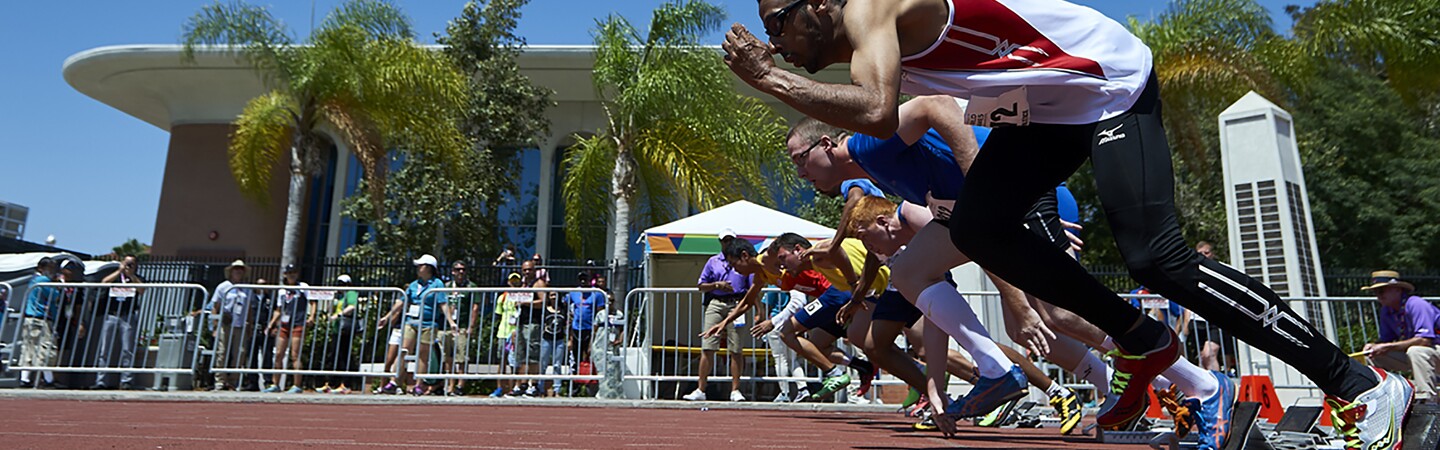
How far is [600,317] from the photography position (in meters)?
11.1

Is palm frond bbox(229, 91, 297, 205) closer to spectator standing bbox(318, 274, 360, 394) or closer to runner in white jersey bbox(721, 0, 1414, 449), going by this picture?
spectator standing bbox(318, 274, 360, 394)

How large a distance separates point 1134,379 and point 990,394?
1.16 metres

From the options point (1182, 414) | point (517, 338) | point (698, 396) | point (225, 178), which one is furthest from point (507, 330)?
point (225, 178)

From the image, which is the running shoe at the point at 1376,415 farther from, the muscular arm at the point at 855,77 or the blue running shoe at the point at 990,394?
the blue running shoe at the point at 990,394

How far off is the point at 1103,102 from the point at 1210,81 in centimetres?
1768

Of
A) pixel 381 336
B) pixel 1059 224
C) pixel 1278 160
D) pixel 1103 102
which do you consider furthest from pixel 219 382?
pixel 1278 160

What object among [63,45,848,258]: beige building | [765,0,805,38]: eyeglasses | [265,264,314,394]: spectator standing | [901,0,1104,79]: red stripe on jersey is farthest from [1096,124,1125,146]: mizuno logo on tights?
[63,45,848,258]: beige building

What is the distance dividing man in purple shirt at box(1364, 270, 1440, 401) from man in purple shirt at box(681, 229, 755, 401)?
546cm

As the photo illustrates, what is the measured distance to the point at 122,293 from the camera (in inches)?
439

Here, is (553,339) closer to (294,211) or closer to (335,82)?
(335,82)

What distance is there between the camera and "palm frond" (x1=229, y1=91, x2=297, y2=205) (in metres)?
18.2

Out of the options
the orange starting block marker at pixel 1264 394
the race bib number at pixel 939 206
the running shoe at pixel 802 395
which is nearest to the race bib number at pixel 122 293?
the running shoe at pixel 802 395

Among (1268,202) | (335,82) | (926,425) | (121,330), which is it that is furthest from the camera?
(335,82)

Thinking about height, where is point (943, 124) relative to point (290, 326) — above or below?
above
